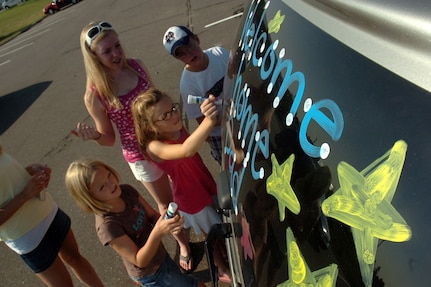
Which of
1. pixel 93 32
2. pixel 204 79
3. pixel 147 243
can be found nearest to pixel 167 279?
pixel 147 243

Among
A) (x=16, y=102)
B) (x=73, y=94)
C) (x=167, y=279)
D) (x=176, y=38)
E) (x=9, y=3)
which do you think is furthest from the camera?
(x=9, y=3)

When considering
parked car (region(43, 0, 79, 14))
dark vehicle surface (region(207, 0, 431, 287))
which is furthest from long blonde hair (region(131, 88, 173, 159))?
parked car (region(43, 0, 79, 14))

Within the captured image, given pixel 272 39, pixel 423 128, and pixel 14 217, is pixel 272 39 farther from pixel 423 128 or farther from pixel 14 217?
pixel 14 217

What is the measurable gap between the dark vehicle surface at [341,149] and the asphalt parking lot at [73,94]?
6.32ft

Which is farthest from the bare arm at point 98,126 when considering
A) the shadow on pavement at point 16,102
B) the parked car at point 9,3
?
the parked car at point 9,3

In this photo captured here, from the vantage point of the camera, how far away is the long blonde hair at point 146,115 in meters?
2.03

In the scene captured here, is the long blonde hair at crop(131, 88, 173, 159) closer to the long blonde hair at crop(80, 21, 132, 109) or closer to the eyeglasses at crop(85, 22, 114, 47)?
the long blonde hair at crop(80, 21, 132, 109)

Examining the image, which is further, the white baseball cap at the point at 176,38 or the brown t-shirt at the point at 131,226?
the white baseball cap at the point at 176,38

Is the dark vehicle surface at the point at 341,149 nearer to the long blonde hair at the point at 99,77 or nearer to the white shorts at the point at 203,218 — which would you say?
the white shorts at the point at 203,218

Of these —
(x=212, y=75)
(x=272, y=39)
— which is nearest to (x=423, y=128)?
(x=272, y=39)

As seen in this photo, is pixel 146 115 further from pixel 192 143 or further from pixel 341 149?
pixel 341 149

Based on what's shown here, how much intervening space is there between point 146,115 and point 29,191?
93 centimetres

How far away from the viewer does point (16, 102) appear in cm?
845

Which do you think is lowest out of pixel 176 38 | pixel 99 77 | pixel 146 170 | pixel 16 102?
pixel 16 102
